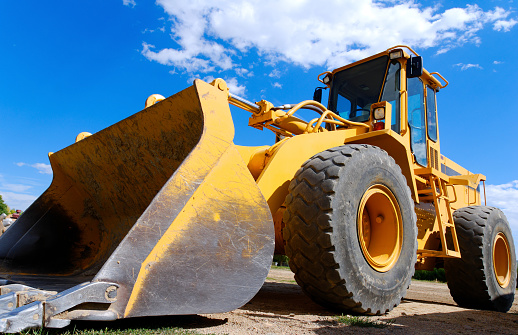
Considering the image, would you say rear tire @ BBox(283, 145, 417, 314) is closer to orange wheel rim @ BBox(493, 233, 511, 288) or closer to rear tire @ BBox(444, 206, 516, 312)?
rear tire @ BBox(444, 206, 516, 312)

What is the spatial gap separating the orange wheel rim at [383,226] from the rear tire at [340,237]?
2cm

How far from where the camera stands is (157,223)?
2232 millimetres

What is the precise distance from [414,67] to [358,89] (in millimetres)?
781

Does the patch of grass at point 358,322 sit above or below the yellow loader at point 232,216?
below

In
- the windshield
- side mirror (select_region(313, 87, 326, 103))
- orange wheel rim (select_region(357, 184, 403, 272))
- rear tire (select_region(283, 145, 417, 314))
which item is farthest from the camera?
side mirror (select_region(313, 87, 326, 103))

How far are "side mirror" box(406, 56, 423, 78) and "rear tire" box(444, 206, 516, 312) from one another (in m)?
2.27

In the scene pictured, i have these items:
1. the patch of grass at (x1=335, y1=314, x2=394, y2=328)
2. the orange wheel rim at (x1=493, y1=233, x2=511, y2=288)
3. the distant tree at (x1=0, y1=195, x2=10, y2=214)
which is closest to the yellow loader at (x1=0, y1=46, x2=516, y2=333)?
the patch of grass at (x1=335, y1=314, x2=394, y2=328)

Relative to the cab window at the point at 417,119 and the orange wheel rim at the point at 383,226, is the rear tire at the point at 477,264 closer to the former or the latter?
the cab window at the point at 417,119

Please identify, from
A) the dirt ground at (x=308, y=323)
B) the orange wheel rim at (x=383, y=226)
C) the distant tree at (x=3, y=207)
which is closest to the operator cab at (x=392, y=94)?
the orange wheel rim at (x=383, y=226)

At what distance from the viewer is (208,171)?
8.29 feet

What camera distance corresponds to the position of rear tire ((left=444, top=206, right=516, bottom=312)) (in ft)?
17.9

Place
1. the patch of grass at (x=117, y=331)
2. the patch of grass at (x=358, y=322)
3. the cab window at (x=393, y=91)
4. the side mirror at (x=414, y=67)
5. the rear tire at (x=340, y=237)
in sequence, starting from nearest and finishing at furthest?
1. the patch of grass at (x=117, y=331)
2. the patch of grass at (x=358, y=322)
3. the rear tire at (x=340, y=237)
4. the side mirror at (x=414, y=67)
5. the cab window at (x=393, y=91)

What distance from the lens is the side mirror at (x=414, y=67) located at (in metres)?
4.95

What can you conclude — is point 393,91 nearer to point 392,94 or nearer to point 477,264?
point 392,94
